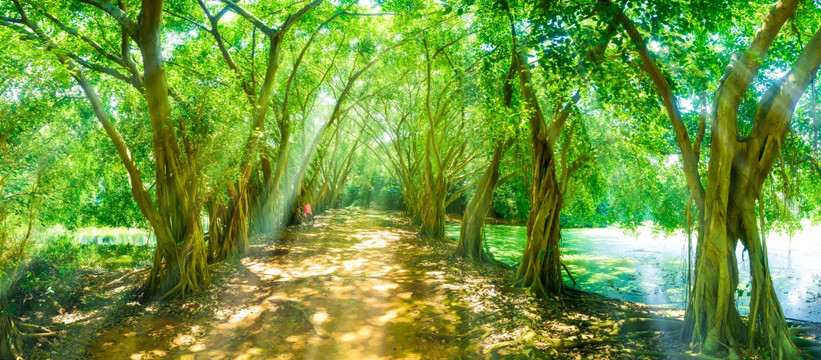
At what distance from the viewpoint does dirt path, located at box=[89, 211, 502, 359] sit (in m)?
4.47

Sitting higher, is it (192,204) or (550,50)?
(550,50)

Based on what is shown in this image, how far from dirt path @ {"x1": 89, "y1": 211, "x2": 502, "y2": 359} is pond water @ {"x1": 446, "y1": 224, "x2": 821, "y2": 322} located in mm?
2710

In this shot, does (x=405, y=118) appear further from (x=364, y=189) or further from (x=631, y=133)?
(x=364, y=189)

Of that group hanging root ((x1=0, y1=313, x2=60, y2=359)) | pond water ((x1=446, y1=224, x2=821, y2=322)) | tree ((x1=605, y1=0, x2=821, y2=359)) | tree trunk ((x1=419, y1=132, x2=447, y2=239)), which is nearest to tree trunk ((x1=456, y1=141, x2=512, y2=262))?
pond water ((x1=446, y1=224, x2=821, y2=322))

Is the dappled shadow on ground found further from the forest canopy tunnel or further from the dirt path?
the forest canopy tunnel

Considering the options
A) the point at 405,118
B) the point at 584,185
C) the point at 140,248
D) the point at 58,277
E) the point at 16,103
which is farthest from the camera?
the point at 405,118

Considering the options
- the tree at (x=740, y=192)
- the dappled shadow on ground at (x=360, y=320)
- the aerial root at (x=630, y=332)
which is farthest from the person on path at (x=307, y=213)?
the tree at (x=740, y=192)

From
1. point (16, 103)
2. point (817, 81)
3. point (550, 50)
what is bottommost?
point (16, 103)

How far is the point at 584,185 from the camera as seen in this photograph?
1109 centimetres

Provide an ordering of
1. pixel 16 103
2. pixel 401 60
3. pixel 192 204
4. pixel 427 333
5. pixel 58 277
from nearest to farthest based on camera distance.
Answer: pixel 16 103, pixel 427 333, pixel 192 204, pixel 58 277, pixel 401 60

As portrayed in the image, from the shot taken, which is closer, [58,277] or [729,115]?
[729,115]

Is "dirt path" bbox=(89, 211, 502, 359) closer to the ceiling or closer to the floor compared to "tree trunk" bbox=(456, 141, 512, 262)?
closer to the floor

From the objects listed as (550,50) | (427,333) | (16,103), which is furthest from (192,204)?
(550,50)

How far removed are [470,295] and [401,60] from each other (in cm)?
722
